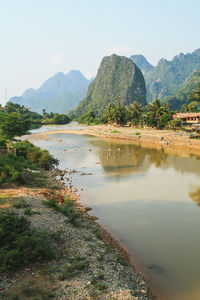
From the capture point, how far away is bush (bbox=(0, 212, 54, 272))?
32.0 feet

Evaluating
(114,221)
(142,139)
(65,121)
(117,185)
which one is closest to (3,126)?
(117,185)

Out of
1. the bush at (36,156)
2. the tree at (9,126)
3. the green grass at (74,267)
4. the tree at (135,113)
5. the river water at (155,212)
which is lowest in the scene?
the river water at (155,212)

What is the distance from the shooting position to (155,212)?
20.1m

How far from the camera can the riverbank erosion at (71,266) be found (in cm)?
908

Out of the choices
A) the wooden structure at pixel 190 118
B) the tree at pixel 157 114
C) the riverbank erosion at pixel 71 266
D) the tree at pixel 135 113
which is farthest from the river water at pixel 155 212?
the tree at pixel 135 113

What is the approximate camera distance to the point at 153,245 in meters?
15.2

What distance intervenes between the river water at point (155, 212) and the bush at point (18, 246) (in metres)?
5.72

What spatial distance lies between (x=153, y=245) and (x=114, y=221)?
398 cm

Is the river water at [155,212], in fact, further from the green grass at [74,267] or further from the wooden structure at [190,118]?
the wooden structure at [190,118]

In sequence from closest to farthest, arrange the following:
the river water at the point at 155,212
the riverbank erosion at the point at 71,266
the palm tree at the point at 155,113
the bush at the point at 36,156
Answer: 1. the riverbank erosion at the point at 71,266
2. the river water at the point at 155,212
3. the bush at the point at 36,156
4. the palm tree at the point at 155,113

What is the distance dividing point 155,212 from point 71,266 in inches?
438

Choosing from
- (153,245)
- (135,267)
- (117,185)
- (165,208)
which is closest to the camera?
(135,267)

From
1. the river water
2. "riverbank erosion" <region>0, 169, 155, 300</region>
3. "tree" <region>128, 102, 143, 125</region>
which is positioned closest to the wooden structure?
"tree" <region>128, 102, 143, 125</region>

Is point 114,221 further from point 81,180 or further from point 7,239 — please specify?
point 81,180
